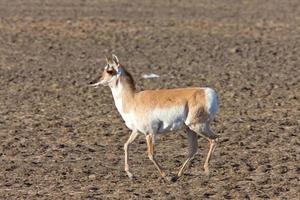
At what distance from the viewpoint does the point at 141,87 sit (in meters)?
17.6

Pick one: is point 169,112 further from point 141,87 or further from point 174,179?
point 141,87

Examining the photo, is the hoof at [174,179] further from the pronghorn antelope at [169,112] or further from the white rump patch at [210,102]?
the white rump patch at [210,102]

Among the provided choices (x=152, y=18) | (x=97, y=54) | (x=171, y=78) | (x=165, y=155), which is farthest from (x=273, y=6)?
(x=165, y=155)

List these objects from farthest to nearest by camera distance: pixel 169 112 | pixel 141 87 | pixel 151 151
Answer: pixel 141 87 < pixel 151 151 < pixel 169 112

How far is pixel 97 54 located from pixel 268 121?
9366 millimetres

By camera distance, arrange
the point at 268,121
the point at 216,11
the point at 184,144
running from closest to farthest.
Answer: the point at 184,144 < the point at 268,121 < the point at 216,11

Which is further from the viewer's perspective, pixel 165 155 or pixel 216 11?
pixel 216 11

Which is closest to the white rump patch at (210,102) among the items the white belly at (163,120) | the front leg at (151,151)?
the white belly at (163,120)

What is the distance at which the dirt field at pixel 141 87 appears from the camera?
10.3 m

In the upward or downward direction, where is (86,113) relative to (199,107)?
downward

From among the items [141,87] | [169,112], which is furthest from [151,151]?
[141,87]

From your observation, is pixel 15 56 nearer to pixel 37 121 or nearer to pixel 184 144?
pixel 37 121

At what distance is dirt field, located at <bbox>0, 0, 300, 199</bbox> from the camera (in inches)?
404

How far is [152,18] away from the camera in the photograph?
99.9ft
